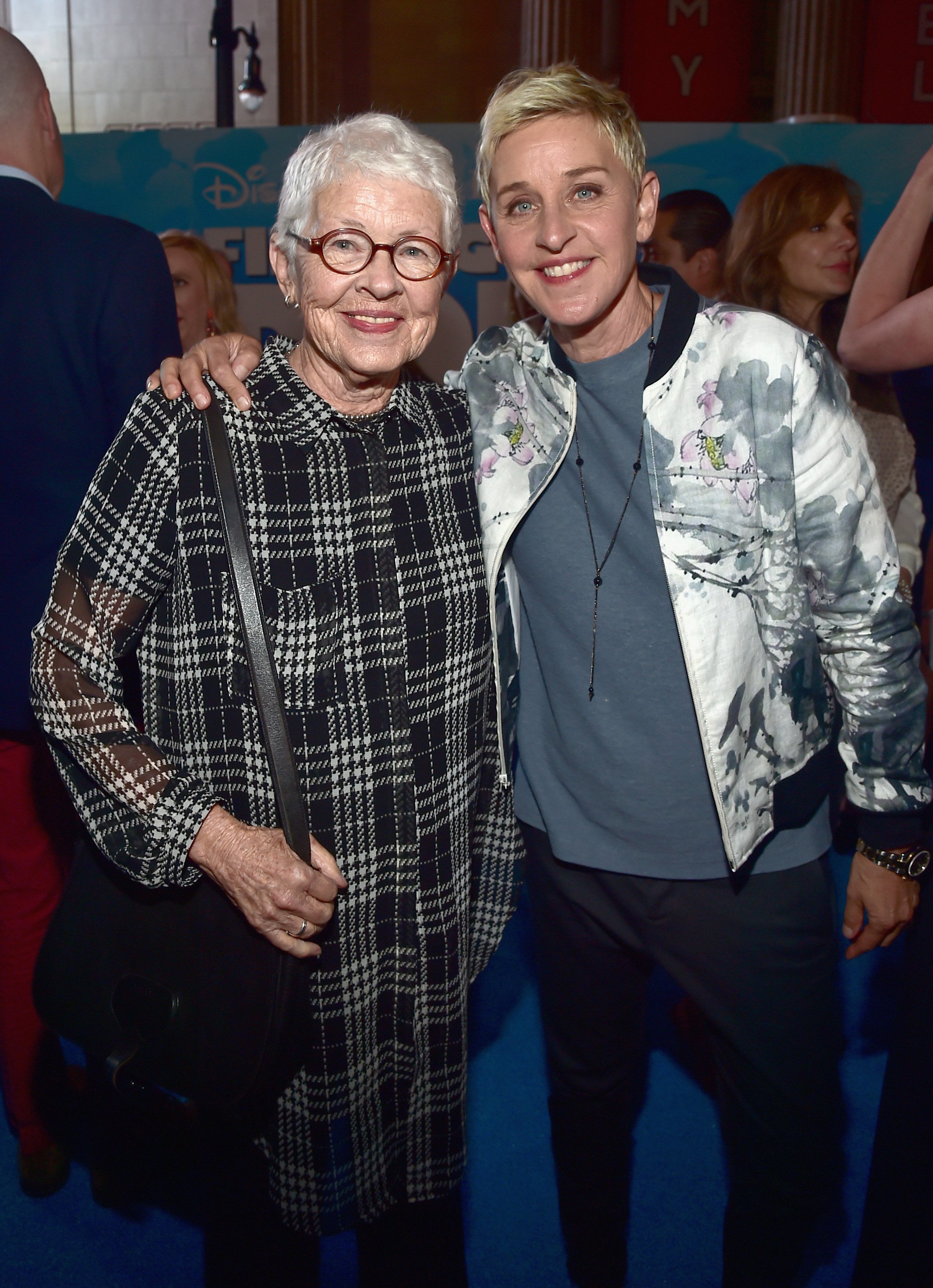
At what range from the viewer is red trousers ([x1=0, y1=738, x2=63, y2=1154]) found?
198 centimetres

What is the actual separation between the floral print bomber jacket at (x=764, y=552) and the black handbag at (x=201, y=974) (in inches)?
16.9

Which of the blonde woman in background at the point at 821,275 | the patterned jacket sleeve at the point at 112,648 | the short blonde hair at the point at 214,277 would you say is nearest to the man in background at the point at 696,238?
the blonde woman in background at the point at 821,275

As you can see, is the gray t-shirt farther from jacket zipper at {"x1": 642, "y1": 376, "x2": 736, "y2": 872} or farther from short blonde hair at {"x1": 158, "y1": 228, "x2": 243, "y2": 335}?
short blonde hair at {"x1": 158, "y1": 228, "x2": 243, "y2": 335}

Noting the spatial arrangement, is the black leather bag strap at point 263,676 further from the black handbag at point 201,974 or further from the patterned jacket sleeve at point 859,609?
the patterned jacket sleeve at point 859,609

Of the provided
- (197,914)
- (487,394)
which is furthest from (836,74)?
(197,914)

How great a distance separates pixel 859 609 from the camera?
4.68ft

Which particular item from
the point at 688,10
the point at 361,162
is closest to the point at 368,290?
the point at 361,162

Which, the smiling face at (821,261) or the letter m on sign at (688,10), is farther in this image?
the letter m on sign at (688,10)

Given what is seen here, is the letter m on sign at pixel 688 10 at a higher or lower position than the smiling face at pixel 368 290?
higher

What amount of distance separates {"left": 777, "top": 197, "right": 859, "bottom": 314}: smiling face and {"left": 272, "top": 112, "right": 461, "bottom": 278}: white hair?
1.74 m

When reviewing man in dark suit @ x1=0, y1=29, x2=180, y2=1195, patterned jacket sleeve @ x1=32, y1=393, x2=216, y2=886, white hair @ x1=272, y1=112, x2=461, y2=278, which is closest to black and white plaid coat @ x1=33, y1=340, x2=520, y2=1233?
patterned jacket sleeve @ x1=32, y1=393, x2=216, y2=886

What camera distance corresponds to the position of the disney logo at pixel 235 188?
5.23 meters

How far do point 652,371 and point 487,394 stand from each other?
289 millimetres

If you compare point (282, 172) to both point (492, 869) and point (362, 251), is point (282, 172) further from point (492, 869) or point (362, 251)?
point (492, 869)
